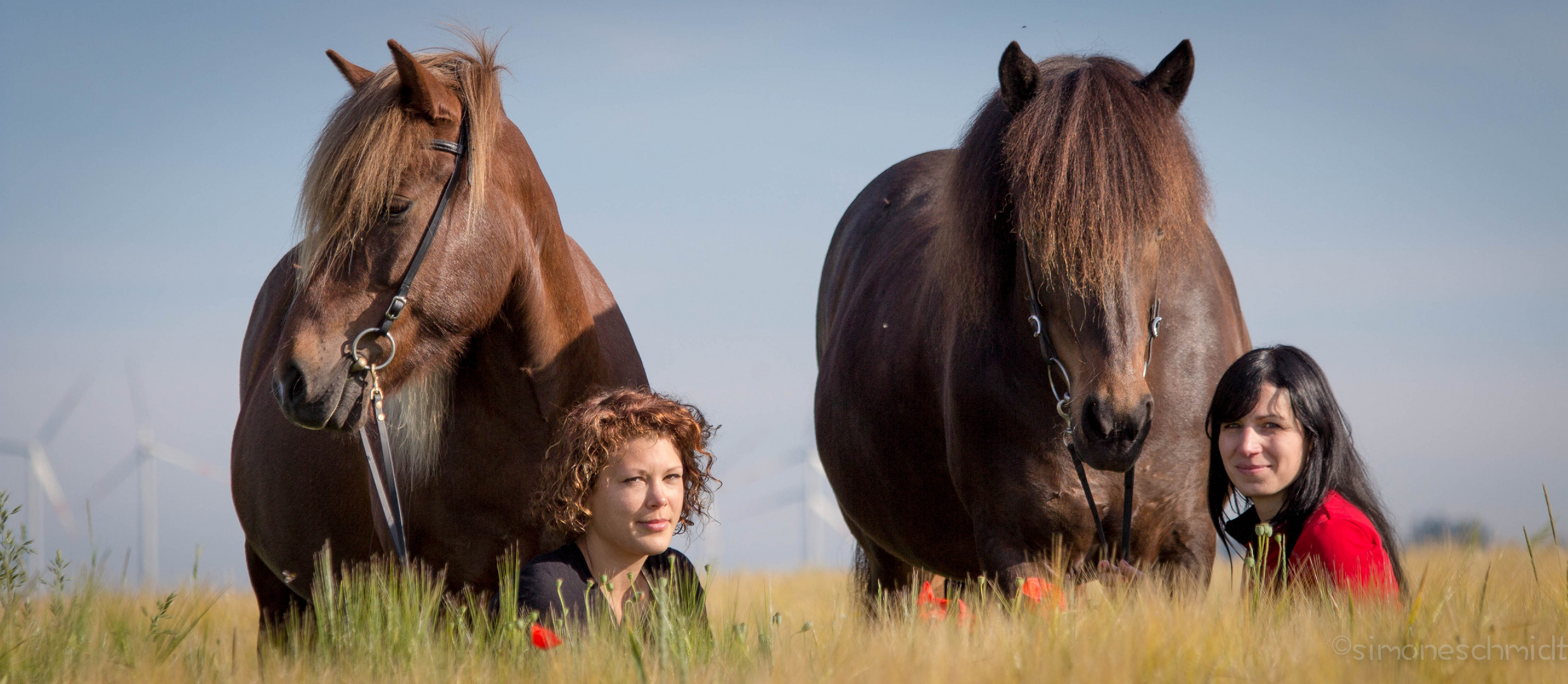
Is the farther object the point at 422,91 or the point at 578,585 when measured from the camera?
the point at 422,91

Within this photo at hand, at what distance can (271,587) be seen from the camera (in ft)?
19.4

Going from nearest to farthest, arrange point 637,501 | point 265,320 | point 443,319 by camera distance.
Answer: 1. point 637,501
2. point 443,319
3. point 265,320

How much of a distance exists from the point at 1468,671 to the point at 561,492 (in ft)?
7.05

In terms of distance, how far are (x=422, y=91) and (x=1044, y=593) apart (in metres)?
2.44

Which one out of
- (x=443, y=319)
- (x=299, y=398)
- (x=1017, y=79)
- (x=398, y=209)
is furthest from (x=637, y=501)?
(x=1017, y=79)

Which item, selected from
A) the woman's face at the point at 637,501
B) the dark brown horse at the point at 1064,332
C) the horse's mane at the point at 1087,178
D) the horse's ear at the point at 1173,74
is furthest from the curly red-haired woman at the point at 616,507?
the horse's ear at the point at 1173,74

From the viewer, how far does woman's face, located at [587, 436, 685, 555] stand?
3.12 m

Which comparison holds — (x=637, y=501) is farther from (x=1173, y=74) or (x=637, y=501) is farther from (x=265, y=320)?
(x=265, y=320)

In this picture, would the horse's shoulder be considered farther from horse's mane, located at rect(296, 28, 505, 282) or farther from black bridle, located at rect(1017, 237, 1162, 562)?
black bridle, located at rect(1017, 237, 1162, 562)

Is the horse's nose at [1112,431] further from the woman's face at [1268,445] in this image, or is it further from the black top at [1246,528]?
the black top at [1246,528]

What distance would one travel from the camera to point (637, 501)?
312cm

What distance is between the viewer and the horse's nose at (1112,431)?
3.03m

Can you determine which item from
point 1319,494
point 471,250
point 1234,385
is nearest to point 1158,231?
point 1234,385

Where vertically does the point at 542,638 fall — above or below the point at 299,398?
below
